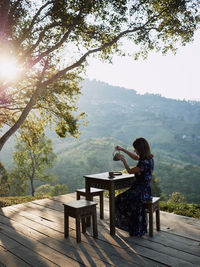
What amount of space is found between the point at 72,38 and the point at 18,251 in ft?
15.4

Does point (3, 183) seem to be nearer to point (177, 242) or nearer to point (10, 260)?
point (10, 260)

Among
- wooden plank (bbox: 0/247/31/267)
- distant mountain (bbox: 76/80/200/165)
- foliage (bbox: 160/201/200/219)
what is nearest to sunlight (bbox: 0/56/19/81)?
wooden plank (bbox: 0/247/31/267)

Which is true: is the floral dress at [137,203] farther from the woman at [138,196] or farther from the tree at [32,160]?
the tree at [32,160]

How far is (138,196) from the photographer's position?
11.8ft

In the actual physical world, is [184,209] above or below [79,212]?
below

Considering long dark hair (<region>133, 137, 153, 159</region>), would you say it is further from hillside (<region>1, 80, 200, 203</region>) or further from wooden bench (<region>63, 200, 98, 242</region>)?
hillside (<region>1, 80, 200, 203</region>)

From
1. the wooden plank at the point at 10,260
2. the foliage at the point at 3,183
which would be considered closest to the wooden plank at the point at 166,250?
the wooden plank at the point at 10,260

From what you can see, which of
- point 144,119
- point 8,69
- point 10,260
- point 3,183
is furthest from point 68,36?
point 144,119

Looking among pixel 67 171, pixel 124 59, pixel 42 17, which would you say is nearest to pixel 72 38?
pixel 42 17

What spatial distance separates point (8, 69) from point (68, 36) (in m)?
1.51

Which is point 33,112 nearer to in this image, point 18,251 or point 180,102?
point 18,251

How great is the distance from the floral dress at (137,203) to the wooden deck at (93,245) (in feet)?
0.48

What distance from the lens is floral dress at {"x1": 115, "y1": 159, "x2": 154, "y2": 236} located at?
3.58m

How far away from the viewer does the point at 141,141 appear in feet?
11.6
